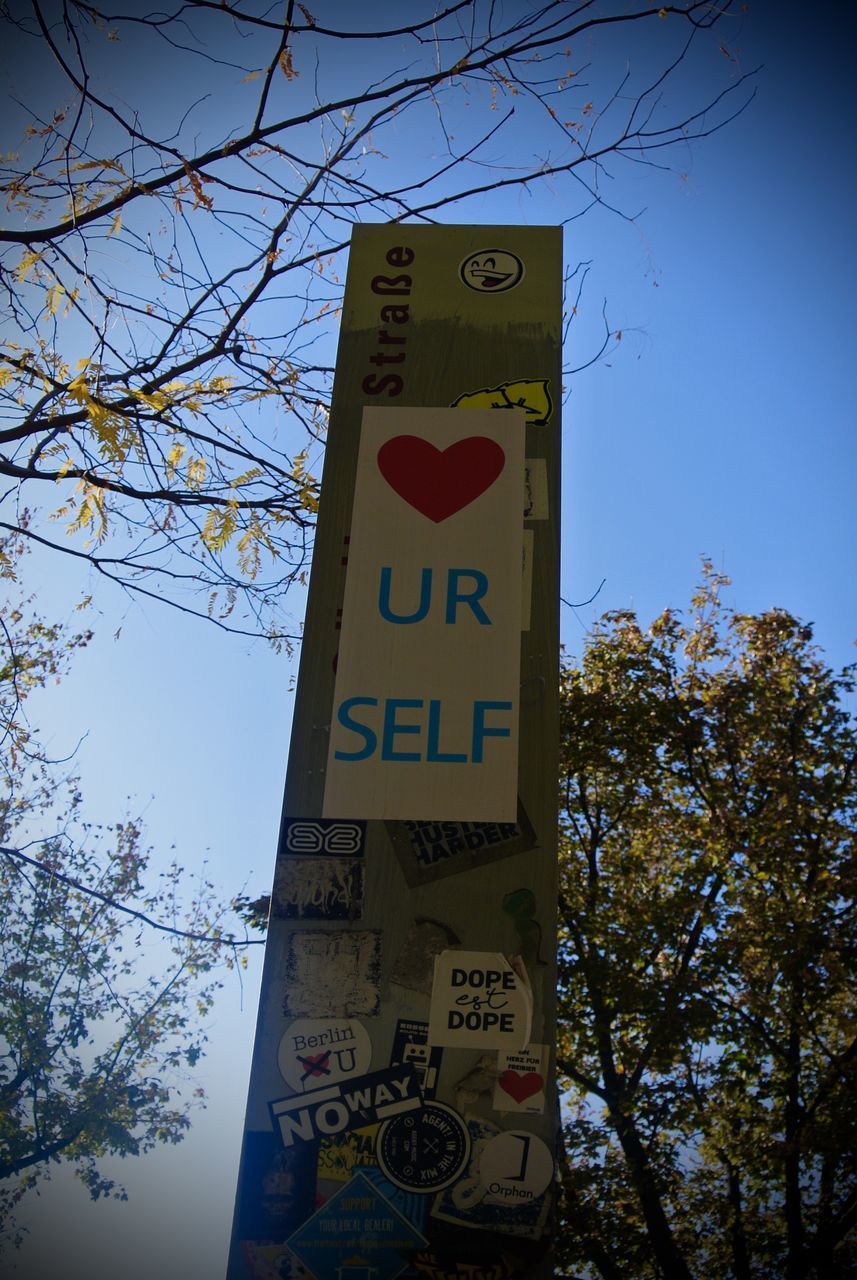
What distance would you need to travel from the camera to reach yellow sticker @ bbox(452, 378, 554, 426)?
2.11 meters

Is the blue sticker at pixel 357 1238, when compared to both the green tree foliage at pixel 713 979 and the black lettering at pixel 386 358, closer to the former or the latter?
the black lettering at pixel 386 358

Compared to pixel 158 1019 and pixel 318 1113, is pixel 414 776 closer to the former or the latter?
pixel 318 1113

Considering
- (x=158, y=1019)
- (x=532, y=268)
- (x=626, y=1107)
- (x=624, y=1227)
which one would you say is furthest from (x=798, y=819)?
(x=532, y=268)

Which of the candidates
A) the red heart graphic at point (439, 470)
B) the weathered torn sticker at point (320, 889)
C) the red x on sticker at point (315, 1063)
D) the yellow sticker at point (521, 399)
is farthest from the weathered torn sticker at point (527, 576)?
the red x on sticker at point (315, 1063)

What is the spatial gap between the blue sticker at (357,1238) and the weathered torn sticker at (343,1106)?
102 millimetres

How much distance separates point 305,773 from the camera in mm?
1831

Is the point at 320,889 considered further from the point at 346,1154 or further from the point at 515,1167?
the point at 515,1167

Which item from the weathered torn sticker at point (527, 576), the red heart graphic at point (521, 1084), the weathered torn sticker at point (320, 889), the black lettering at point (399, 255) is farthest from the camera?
the black lettering at point (399, 255)

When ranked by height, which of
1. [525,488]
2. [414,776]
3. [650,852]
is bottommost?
[414,776]

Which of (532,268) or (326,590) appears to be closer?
(326,590)

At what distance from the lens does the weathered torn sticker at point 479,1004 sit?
1.69 metres

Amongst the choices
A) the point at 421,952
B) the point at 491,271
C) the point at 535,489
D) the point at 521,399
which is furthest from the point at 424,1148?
the point at 491,271

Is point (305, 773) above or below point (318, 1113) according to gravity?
above

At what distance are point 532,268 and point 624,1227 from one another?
11107 mm
